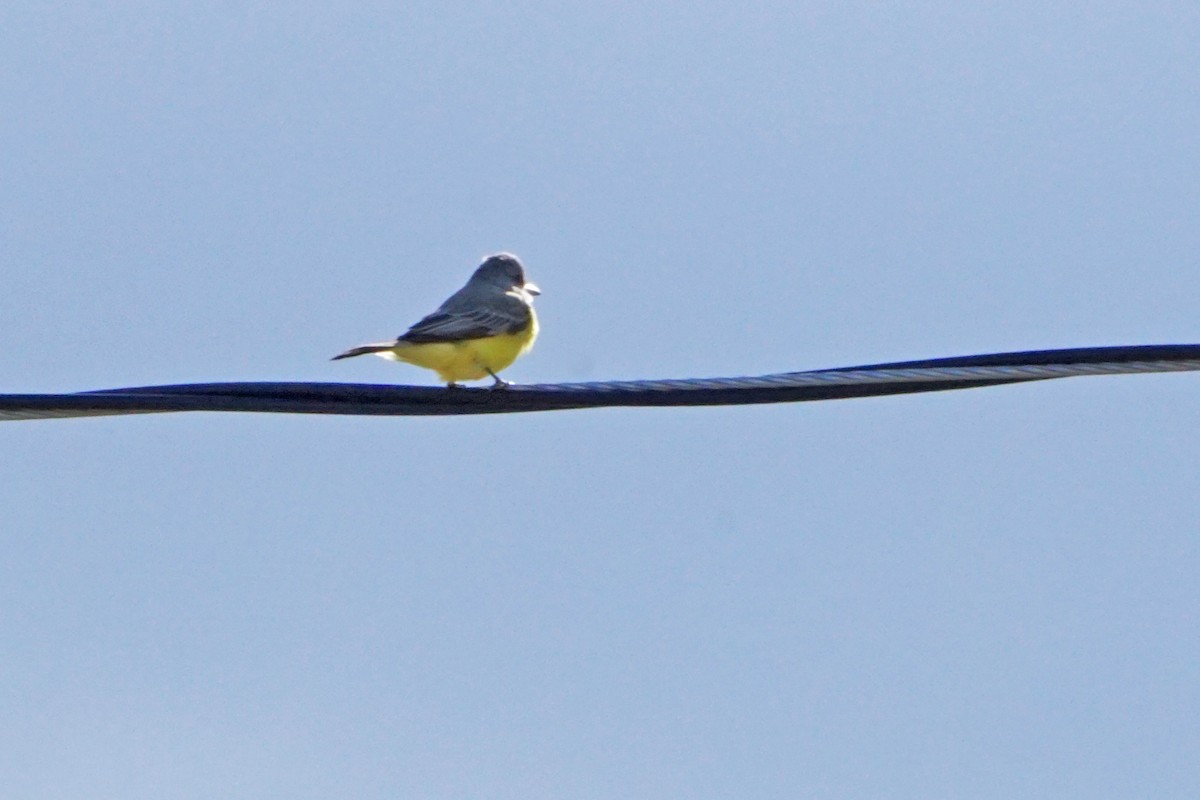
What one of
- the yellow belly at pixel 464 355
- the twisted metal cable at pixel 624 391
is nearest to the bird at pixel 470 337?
the yellow belly at pixel 464 355

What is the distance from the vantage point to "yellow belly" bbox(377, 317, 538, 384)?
1080cm

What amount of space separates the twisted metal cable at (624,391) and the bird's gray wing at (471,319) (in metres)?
3.47

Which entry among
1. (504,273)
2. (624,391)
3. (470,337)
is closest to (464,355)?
(470,337)

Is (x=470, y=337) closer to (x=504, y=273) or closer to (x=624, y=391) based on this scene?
(x=504, y=273)

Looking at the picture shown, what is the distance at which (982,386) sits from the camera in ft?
22.1

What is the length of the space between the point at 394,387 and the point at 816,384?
160 centimetres

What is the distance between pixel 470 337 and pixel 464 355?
0.37ft

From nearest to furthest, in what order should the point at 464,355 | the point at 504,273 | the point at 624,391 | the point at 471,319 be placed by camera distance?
the point at 624,391 < the point at 464,355 < the point at 471,319 < the point at 504,273

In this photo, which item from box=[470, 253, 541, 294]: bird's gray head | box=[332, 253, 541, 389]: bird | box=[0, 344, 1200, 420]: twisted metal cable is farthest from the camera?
box=[470, 253, 541, 294]: bird's gray head

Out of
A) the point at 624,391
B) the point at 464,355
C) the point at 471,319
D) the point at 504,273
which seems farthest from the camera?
the point at 504,273

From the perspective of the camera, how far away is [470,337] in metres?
11.1

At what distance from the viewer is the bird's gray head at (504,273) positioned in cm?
1284

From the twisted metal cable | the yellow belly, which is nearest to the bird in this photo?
the yellow belly

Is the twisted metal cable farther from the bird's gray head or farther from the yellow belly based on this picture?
the bird's gray head
